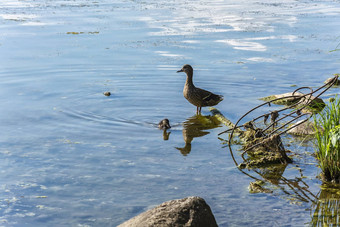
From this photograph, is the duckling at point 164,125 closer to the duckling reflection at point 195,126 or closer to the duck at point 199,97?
the duckling reflection at point 195,126

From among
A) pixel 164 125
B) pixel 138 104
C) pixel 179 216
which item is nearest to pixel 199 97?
pixel 138 104

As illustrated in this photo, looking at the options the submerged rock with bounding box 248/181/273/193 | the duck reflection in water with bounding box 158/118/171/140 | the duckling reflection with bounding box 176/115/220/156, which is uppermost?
the duck reflection in water with bounding box 158/118/171/140

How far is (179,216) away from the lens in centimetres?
509

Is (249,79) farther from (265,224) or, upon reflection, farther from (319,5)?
(319,5)

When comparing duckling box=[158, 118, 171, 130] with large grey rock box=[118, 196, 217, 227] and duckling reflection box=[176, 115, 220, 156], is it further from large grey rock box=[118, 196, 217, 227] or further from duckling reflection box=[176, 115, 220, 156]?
large grey rock box=[118, 196, 217, 227]

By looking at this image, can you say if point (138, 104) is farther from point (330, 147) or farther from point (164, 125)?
point (330, 147)

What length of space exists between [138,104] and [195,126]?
166 centimetres

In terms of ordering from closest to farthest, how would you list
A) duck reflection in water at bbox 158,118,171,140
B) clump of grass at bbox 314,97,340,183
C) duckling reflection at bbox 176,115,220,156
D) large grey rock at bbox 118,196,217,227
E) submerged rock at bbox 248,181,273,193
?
large grey rock at bbox 118,196,217,227
clump of grass at bbox 314,97,340,183
submerged rock at bbox 248,181,273,193
duckling reflection at bbox 176,115,220,156
duck reflection in water at bbox 158,118,171,140

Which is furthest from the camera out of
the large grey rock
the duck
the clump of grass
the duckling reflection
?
the duck

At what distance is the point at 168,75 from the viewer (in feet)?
44.2

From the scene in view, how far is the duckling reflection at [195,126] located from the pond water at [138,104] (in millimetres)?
43

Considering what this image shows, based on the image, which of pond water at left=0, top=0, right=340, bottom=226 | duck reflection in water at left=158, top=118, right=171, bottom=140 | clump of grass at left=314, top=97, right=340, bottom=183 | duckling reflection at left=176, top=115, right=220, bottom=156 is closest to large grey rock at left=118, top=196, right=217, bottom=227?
pond water at left=0, top=0, right=340, bottom=226

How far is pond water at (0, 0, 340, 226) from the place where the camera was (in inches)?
259

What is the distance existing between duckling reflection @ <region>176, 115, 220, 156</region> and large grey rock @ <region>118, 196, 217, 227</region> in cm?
355
